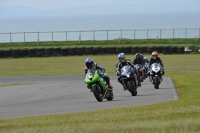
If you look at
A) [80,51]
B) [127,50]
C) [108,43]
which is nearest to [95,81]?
[127,50]

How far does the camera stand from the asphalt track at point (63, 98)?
63.5 ft

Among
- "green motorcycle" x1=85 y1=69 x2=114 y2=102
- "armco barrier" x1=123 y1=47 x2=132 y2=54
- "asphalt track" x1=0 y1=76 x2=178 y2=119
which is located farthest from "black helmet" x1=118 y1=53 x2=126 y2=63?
"armco barrier" x1=123 y1=47 x2=132 y2=54

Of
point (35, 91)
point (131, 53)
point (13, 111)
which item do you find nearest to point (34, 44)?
point (131, 53)

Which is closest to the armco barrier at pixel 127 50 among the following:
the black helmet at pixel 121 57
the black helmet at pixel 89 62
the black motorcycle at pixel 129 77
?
the black helmet at pixel 121 57

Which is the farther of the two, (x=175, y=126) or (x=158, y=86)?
(x=158, y=86)

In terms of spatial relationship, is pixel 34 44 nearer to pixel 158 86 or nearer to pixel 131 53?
pixel 131 53

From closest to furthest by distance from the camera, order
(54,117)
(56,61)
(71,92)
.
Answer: (54,117) < (71,92) < (56,61)

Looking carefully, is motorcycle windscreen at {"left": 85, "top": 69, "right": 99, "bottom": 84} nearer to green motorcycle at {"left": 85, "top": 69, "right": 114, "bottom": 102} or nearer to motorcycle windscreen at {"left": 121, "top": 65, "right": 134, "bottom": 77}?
green motorcycle at {"left": 85, "top": 69, "right": 114, "bottom": 102}

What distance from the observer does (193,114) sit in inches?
582

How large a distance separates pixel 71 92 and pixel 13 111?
7.36 meters

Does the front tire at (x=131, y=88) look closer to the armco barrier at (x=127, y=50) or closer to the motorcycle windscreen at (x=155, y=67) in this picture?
the motorcycle windscreen at (x=155, y=67)

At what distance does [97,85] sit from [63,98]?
2.96 metres

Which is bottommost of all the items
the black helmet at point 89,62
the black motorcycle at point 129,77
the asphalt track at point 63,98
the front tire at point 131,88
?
the asphalt track at point 63,98

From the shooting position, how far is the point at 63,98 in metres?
23.7
